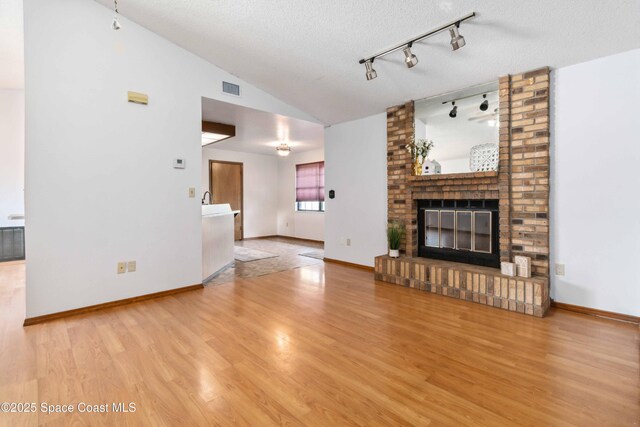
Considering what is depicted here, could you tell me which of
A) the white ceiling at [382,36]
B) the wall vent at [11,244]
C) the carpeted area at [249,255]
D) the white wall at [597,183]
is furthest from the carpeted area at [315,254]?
the wall vent at [11,244]

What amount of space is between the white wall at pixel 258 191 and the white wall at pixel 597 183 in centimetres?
689

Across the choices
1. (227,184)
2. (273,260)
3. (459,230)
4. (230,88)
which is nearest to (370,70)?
(230,88)

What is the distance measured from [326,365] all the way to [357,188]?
336 cm

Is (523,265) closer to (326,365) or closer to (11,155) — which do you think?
(326,365)

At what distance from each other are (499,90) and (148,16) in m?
3.84

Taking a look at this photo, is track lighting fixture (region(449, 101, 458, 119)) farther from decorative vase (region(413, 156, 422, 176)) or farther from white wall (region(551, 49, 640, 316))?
white wall (region(551, 49, 640, 316))

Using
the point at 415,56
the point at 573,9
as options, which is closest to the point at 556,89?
the point at 573,9

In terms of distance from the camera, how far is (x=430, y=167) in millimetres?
3951

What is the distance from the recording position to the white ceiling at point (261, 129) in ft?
14.9

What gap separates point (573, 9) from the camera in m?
2.30

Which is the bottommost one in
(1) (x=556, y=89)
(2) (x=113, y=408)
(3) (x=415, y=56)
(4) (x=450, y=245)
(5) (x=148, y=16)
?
(2) (x=113, y=408)

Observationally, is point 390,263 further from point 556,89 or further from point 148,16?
point 148,16

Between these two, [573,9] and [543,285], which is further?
[543,285]

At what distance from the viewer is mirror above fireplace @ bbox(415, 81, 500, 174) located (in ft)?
11.3
